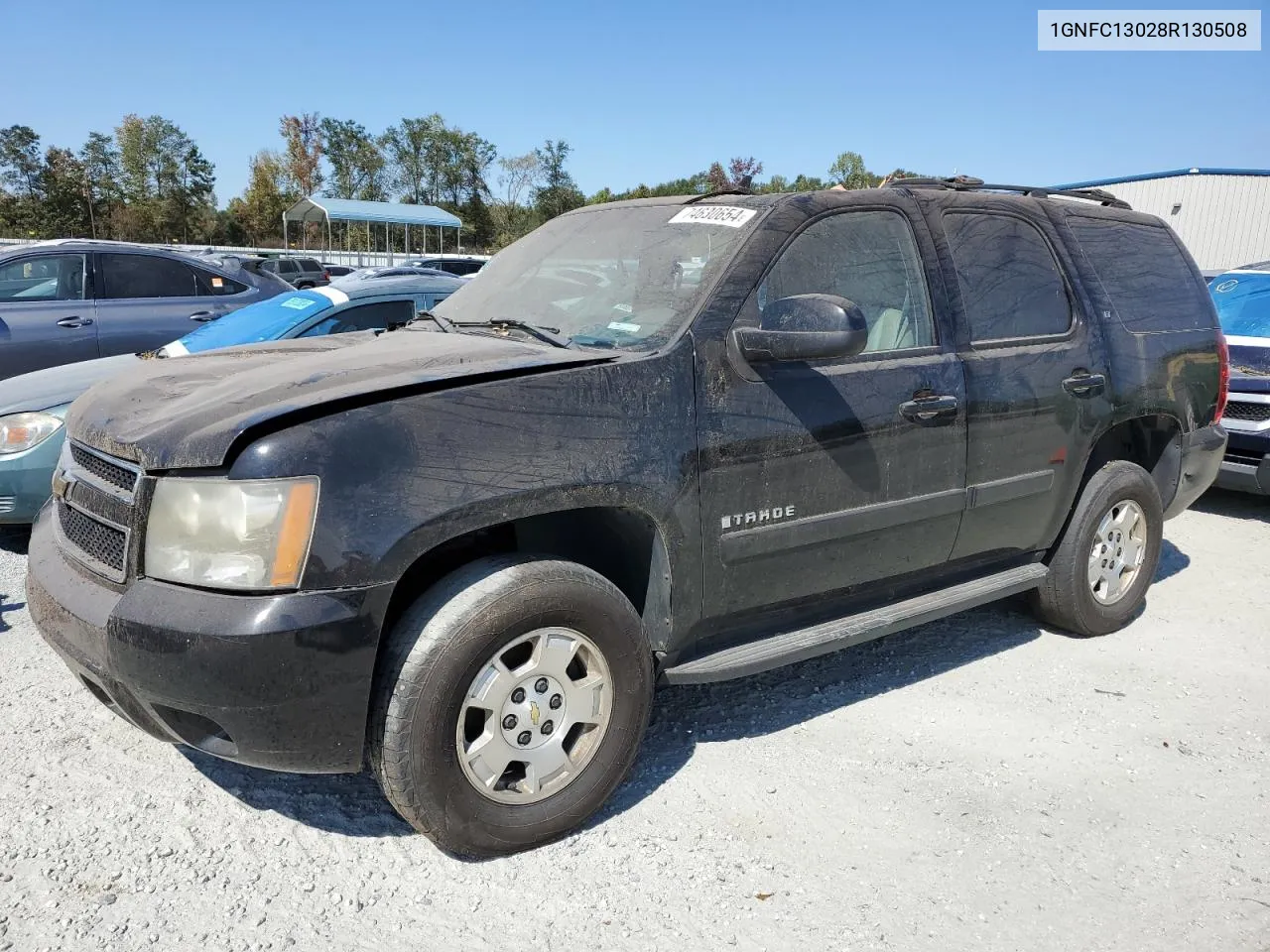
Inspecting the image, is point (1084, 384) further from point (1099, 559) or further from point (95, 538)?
point (95, 538)

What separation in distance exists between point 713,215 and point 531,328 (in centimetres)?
74

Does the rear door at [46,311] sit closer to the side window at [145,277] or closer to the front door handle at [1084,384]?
the side window at [145,277]

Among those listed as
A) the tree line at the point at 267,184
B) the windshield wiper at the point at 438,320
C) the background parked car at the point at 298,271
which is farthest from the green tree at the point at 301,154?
the windshield wiper at the point at 438,320

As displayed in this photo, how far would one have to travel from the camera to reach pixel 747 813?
2904mm

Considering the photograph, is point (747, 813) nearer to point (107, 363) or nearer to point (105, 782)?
point (105, 782)

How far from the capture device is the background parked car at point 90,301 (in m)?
7.56

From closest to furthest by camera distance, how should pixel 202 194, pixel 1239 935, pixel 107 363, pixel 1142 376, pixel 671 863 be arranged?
1. pixel 1239 935
2. pixel 671 863
3. pixel 1142 376
4. pixel 107 363
5. pixel 202 194

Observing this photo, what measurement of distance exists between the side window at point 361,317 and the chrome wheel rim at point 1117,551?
156 inches

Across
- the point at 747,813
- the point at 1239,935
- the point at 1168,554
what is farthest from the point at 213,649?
the point at 1168,554

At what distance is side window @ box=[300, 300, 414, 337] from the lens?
5828 millimetres

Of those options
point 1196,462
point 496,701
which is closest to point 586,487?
point 496,701

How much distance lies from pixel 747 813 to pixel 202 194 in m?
54.2

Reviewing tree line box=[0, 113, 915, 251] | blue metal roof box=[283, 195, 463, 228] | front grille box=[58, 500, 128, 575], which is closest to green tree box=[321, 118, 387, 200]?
tree line box=[0, 113, 915, 251]

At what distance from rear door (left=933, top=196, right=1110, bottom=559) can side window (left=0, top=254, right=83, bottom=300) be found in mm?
7118
